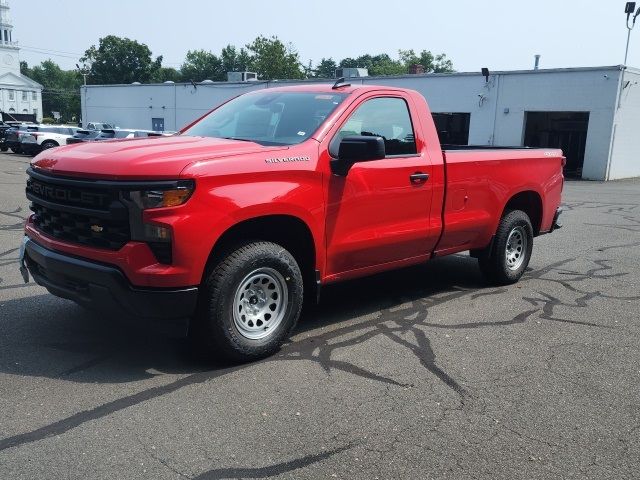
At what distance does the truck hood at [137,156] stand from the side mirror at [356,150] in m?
0.49

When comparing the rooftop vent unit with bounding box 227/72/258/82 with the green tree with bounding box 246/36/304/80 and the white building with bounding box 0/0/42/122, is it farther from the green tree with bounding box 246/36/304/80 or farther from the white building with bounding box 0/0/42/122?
the white building with bounding box 0/0/42/122

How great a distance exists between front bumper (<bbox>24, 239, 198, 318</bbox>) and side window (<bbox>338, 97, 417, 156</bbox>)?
2069 millimetres

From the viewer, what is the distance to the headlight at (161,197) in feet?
13.1

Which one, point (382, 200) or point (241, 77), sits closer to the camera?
point (382, 200)

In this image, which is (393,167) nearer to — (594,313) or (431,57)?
(594,313)

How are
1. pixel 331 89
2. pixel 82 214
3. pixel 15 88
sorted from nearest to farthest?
pixel 82 214, pixel 331 89, pixel 15 88

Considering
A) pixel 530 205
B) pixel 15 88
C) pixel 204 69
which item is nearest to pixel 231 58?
pixel 204 69

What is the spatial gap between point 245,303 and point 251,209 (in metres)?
0.72

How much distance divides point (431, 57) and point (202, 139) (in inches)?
4762

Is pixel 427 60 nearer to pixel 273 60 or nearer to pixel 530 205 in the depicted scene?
pixel 273 60

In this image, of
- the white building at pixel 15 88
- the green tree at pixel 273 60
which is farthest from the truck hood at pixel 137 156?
the white building at pixel 15 88

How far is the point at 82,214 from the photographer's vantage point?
4266mm

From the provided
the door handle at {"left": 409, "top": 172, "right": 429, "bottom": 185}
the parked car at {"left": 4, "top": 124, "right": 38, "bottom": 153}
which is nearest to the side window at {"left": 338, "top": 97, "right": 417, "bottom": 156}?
the door handle at {"left": 409, "top": 172, "right": 429, "bottom": 185}

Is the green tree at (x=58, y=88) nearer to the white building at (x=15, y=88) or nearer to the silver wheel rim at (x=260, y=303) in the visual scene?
the white building at (x=15, y=88)
